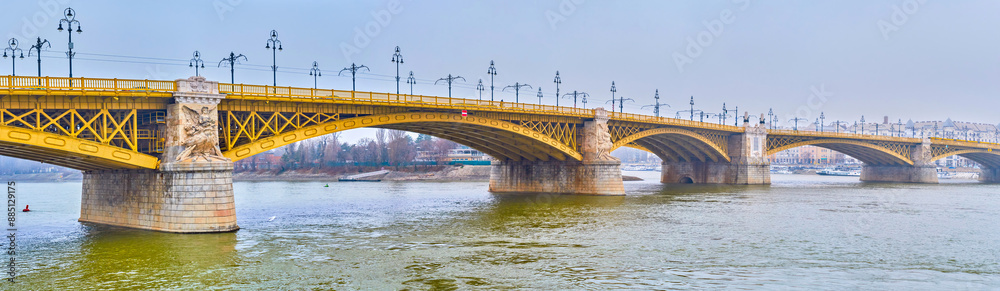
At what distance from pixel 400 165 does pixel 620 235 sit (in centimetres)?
11214

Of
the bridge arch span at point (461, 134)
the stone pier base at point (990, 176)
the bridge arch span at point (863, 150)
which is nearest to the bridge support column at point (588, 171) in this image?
the bridge arch span at point (461, 134)

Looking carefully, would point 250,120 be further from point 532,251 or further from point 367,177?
point 367,177

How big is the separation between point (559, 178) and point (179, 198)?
1673 inches

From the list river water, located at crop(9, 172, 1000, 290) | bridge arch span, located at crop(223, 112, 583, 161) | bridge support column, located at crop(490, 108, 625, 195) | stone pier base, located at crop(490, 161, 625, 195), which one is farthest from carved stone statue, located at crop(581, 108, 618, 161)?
river water, located at crop(9, 172, 1000, 290)

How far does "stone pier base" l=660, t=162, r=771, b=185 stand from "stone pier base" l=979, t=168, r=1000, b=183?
187 feet

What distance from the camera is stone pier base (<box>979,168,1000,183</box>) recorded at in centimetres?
12938

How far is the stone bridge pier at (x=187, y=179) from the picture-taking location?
35750 mm

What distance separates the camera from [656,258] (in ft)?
102

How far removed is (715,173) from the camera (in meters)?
99.6

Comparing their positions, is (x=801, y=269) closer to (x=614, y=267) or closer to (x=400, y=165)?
(x=614, y=267)

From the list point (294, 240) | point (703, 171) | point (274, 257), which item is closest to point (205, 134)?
point (294, 240)

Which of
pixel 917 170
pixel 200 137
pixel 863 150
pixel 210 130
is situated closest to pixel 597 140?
pixel 210 130

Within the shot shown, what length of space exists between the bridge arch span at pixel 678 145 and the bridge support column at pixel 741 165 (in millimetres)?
1071

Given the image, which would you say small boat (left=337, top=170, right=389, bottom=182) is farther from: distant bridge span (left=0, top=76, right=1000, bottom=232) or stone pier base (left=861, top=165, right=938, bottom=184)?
stone pier base (left=861, top=165, right=938, bottom=184)
